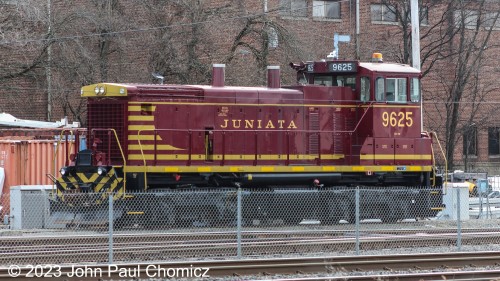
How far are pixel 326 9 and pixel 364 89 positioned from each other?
19025mm

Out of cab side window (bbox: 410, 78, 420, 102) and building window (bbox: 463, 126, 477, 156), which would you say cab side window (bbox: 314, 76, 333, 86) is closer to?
cab side window (bbox: 410, 78, 420, 102)

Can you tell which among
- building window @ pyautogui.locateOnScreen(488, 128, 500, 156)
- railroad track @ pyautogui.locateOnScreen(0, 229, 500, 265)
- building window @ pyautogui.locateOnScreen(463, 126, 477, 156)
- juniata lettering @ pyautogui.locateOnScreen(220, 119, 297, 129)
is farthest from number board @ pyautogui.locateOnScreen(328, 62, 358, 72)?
building window @ pyautogui.locateOnScreen(488, 128, 500, 156)

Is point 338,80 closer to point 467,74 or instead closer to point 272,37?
point 272,37

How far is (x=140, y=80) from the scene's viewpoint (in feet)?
112

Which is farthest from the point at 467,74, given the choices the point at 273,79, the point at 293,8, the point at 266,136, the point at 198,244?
the point at 198,244

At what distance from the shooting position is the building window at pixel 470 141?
46775 mm

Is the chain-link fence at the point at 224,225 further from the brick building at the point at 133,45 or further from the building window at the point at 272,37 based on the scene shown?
the building window at the point at 272,37

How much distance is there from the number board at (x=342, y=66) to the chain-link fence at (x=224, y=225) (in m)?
3.44

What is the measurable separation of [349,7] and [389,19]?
2.81 metres

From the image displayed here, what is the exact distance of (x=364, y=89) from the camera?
78.5 ft

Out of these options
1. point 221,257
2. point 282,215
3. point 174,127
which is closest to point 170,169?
point 174,127

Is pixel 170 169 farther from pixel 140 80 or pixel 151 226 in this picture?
pixel 140 80

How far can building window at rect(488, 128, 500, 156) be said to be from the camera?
158 feet

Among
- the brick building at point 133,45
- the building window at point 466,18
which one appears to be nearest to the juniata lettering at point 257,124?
the brick building at point 133,45
